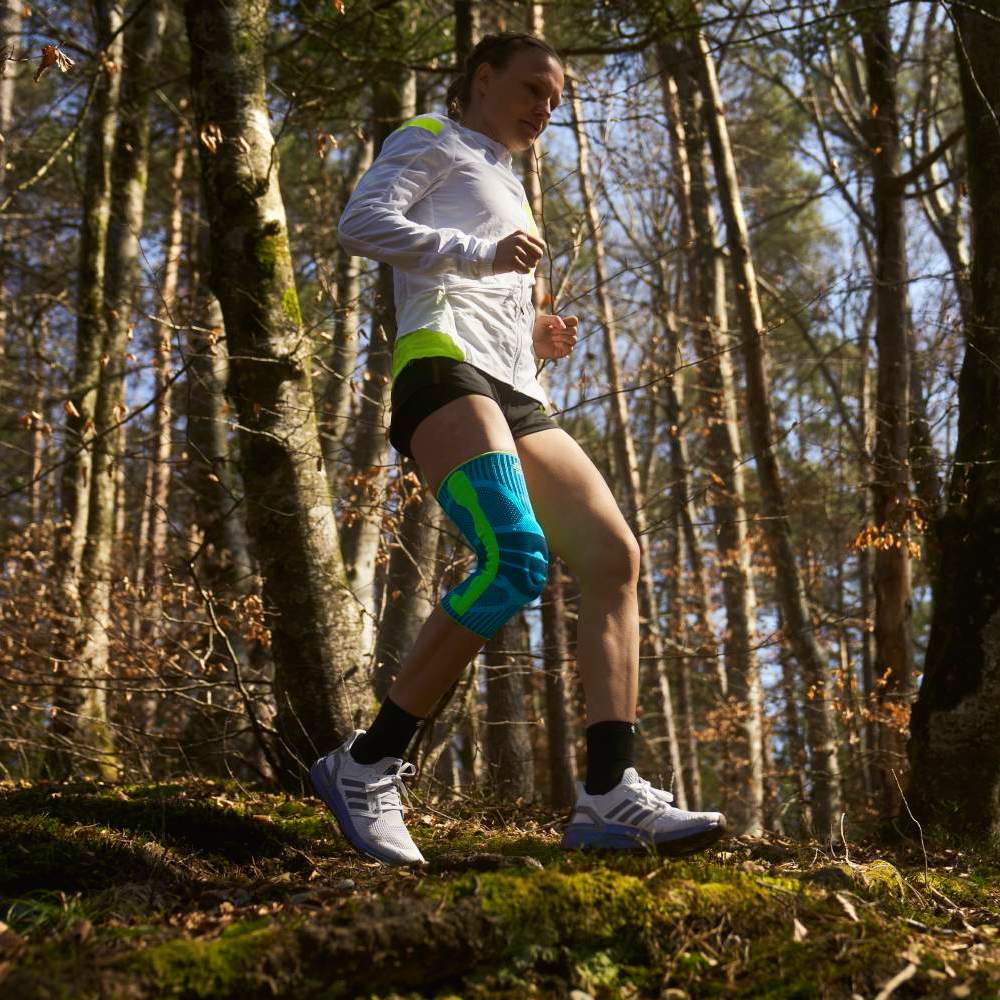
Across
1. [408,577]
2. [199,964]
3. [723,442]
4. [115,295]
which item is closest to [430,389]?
[199,964]

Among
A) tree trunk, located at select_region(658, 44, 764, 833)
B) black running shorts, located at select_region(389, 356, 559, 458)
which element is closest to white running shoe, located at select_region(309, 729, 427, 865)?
black running shorts, located at select_region(389, 356, 559, 458)

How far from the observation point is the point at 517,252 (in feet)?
9.12

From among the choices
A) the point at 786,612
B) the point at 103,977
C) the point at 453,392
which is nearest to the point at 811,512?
the point at 786,612

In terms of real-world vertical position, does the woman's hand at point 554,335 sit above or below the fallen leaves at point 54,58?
below

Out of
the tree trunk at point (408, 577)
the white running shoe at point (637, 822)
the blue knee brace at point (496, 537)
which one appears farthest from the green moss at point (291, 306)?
the white running shoe at point (637, 822)

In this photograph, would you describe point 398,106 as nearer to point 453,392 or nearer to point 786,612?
point 786,612

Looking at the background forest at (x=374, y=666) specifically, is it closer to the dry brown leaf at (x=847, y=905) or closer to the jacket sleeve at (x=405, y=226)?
the dry brown leaf at (x=847, y=905)

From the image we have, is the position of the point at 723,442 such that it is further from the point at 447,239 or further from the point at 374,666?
the point at 447,239

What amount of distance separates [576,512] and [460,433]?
436 mm

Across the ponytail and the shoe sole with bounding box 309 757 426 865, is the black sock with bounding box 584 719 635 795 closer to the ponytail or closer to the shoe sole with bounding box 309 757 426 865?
the shoe sole with bounding box 309 757 426 865

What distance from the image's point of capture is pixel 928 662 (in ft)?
13.9

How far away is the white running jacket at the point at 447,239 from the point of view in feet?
9.20

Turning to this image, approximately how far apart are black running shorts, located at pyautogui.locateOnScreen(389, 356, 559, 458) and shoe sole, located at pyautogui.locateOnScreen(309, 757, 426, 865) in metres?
0.97

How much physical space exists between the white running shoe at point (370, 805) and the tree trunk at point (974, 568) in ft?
7.33
